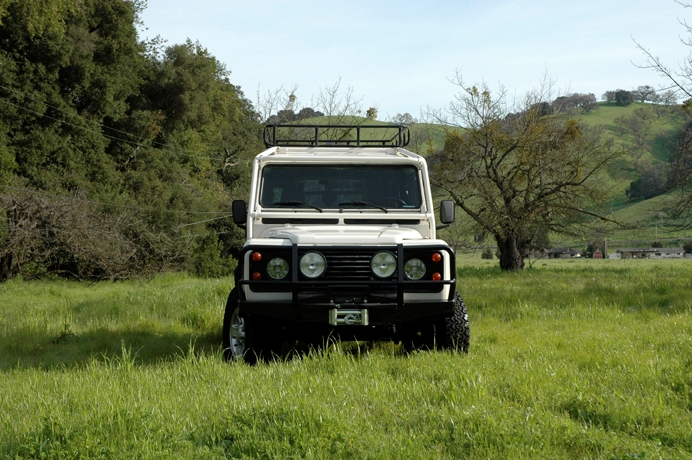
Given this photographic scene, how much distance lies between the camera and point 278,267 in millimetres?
6523

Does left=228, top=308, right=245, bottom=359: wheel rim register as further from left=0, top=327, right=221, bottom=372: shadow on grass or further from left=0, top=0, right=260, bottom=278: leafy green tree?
left=0, top=0, right=260, bottom=278: leafy green tree

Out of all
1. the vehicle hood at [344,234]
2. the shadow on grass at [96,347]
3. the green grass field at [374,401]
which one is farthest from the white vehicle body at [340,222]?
the shadow on grass at [96,347]

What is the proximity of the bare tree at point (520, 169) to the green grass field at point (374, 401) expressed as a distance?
18.1 m

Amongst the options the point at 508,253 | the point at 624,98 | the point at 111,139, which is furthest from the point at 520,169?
the point at 624,98

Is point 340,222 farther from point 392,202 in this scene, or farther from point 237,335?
point 237,335

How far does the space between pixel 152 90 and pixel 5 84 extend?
12.5 m

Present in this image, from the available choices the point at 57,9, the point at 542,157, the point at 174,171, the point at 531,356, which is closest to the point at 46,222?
the point at 57,9

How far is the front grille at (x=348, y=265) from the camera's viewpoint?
652 cm

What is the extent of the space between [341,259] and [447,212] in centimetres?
184

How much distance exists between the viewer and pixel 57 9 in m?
21.9

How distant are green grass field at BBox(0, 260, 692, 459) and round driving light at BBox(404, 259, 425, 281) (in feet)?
2.60

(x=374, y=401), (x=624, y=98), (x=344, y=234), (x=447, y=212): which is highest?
(x=624, y=98)

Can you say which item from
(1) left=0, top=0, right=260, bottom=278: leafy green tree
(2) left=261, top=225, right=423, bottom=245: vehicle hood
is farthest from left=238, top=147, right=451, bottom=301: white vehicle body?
(1) left=0, top=0, right=260, bottom=278: leafy green tree

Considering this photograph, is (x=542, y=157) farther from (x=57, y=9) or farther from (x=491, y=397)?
(x=491, y=397)
